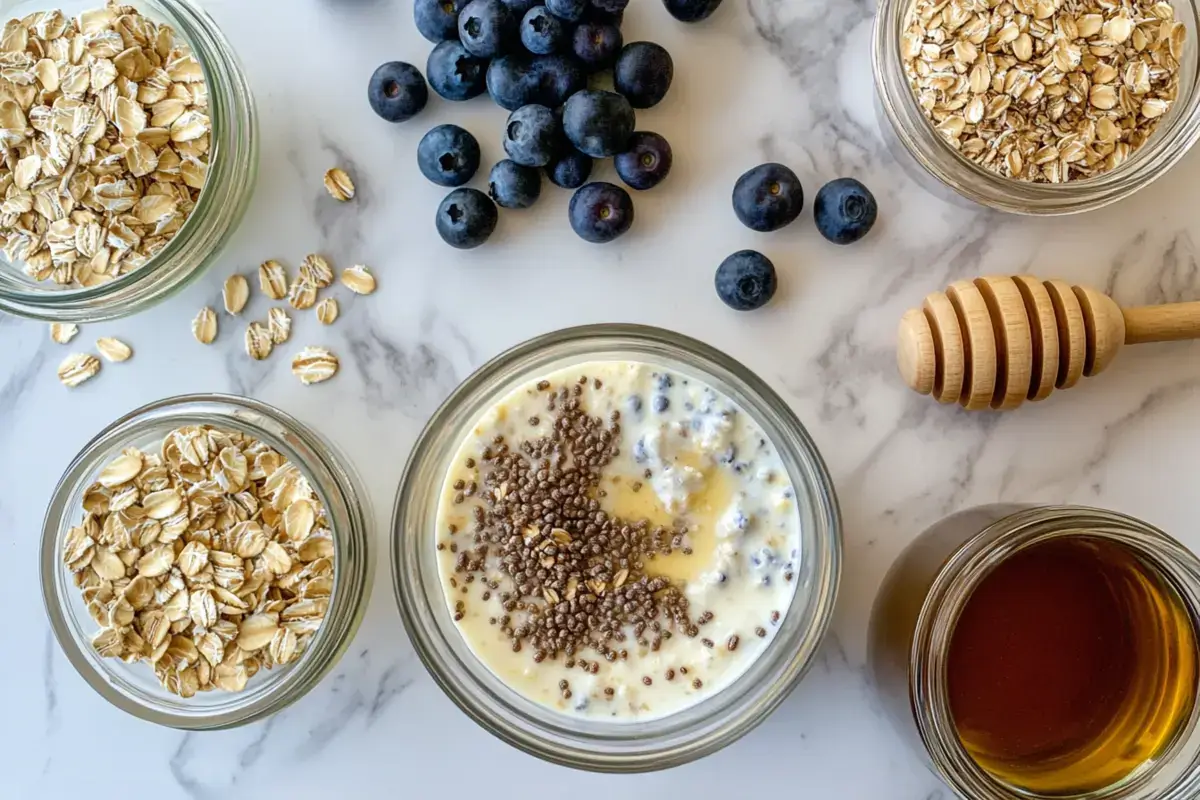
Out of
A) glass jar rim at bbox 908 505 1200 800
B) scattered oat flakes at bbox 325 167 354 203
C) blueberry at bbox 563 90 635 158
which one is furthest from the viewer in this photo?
scattered oat flakes at bbox 325 167 354 203

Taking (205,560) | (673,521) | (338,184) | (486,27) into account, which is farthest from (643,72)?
(205,560)

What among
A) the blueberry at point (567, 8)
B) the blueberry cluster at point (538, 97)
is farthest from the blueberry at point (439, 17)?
the blueberry at point (567, 8)

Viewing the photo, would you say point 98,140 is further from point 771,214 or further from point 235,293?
point 771,214

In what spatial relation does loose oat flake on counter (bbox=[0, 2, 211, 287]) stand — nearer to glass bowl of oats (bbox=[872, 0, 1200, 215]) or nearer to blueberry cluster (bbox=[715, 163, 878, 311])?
blueberry cluster (bbox=[715, 163, 878, 311])

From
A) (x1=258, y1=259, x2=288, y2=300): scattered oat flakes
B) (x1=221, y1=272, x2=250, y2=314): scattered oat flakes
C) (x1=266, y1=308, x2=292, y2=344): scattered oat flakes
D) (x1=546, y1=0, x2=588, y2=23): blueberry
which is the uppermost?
(x1=546, y1=0, x2=588, y2=23): blueberry

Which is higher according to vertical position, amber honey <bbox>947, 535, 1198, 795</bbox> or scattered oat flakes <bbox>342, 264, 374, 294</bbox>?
scattered oat flakes <bbox>342, 264, 374, 294</bbox>

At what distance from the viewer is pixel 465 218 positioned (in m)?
1.06

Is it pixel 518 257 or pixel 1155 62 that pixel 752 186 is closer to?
pixel 518 257

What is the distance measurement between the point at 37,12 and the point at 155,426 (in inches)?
18.6

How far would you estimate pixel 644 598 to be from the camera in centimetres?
98

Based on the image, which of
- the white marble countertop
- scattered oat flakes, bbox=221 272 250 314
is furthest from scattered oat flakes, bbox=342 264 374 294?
scattered oat flakes, bbox=221 272 250 314

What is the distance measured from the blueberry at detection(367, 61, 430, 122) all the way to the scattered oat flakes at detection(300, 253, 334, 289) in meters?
0.17

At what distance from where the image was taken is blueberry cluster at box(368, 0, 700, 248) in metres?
1.02

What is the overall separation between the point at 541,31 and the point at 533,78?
0.05 m
